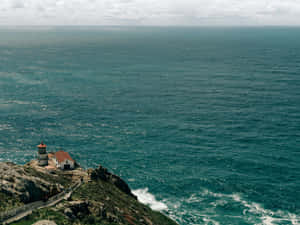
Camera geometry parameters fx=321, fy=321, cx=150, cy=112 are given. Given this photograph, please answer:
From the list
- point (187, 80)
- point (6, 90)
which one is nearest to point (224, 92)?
point (187, 80)

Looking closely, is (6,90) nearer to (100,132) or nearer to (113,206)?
(100,132)

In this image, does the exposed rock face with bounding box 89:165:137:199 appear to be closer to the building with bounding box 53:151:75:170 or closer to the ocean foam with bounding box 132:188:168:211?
the ocean foam with bounding box 132:188:168:211

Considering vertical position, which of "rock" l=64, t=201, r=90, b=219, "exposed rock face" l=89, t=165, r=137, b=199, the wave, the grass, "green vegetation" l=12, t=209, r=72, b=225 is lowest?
the wave

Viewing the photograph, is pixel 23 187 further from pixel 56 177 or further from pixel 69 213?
pixel 56 177

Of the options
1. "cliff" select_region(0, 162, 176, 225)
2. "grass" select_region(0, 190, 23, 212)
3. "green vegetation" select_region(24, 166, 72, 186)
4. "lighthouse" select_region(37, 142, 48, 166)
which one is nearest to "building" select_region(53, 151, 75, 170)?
"lighthouse" select_region(37, 142, 48, 166)

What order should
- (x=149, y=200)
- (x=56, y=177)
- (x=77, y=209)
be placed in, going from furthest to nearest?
(x=149, y=200), (x=56, y=177), (x=77, y=209)

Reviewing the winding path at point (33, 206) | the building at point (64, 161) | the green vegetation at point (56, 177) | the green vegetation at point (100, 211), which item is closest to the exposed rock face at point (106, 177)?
the green vegetation at point (100, 211)

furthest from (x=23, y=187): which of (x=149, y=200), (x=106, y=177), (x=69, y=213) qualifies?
(x=149, y=200)

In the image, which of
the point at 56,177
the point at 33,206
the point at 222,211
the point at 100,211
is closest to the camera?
the point at 33,206
